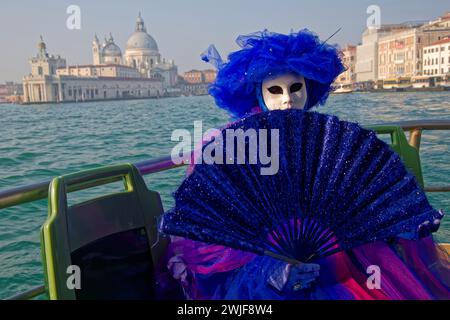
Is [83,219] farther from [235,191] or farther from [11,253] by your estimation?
[11,253]

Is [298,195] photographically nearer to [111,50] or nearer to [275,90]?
[275,90]

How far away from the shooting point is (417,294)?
1.46 metres

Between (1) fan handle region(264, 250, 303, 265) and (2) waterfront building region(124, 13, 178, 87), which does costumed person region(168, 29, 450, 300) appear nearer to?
(1) fan handle region(264, 250, 303, 265)

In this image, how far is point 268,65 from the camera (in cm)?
185

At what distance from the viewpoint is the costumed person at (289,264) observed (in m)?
1.40

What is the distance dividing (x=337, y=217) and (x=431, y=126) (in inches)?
53.2

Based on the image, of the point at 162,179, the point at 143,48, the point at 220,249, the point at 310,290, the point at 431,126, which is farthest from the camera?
the point at 143,48

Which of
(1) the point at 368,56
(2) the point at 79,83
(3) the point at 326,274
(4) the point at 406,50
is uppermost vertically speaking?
(4) the point at 406,50

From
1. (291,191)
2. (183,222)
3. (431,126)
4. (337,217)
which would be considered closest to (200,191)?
(183,222)

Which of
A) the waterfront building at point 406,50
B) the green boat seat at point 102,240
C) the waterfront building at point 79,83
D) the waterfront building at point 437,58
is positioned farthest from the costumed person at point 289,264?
the waterfront building at point 79,83

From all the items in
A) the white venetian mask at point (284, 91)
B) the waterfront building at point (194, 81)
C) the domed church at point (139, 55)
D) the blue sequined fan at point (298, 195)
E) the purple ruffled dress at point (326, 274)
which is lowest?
the purple ruffled dress at point (326, 274)

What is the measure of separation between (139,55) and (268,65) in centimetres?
10624

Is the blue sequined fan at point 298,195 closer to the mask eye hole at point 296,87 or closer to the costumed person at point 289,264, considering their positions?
the costumed person at point 289,264

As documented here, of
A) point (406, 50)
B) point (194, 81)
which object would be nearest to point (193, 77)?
point (194, 81)
